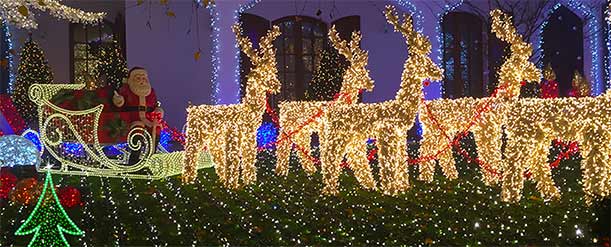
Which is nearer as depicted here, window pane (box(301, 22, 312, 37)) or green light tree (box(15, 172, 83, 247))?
green light tree (box(15, 172, 83, 247))

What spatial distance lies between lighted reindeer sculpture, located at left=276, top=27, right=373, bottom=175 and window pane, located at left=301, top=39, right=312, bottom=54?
21.9 feet

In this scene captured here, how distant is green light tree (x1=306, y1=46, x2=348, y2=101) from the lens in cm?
1365

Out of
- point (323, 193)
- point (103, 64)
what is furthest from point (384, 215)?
point (103, 64)

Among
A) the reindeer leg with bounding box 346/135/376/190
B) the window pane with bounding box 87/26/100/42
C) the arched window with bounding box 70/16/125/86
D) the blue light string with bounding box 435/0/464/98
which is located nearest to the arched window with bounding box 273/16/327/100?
the blue light string with bounding box 435/0/464/98

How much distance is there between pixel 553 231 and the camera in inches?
184

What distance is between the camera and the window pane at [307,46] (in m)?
14.7

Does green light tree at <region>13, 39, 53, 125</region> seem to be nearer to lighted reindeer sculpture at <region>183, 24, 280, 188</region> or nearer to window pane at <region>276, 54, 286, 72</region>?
window pane at <region>276, 54, 286, 72</region>

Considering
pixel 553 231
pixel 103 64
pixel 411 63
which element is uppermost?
pixel 103 64

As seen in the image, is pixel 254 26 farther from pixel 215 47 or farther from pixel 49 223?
pixel 49 223

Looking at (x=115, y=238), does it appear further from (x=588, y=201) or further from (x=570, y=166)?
(x=570, y=166)

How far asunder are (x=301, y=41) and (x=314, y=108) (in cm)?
717

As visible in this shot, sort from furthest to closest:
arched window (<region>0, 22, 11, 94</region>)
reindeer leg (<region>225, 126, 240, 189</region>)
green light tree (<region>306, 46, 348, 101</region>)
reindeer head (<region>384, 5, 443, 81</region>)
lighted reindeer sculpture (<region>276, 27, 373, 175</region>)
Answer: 1. green light tree (<region>306, 46, 348, 101</region>)
2. arched window (<region>0, 22, 11, 94</region>)
3. lighted reindeer sculpture (<region>276, 27, 373, 175</region>)
4. reindeer leg (<region>225, 126, 240, 189</region>)
5. reindeer head (<region>384, 5, 443, 81</region>)

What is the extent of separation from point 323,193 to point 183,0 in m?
7.62

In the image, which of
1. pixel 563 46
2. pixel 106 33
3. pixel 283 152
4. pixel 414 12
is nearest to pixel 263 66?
pixel 283 152
